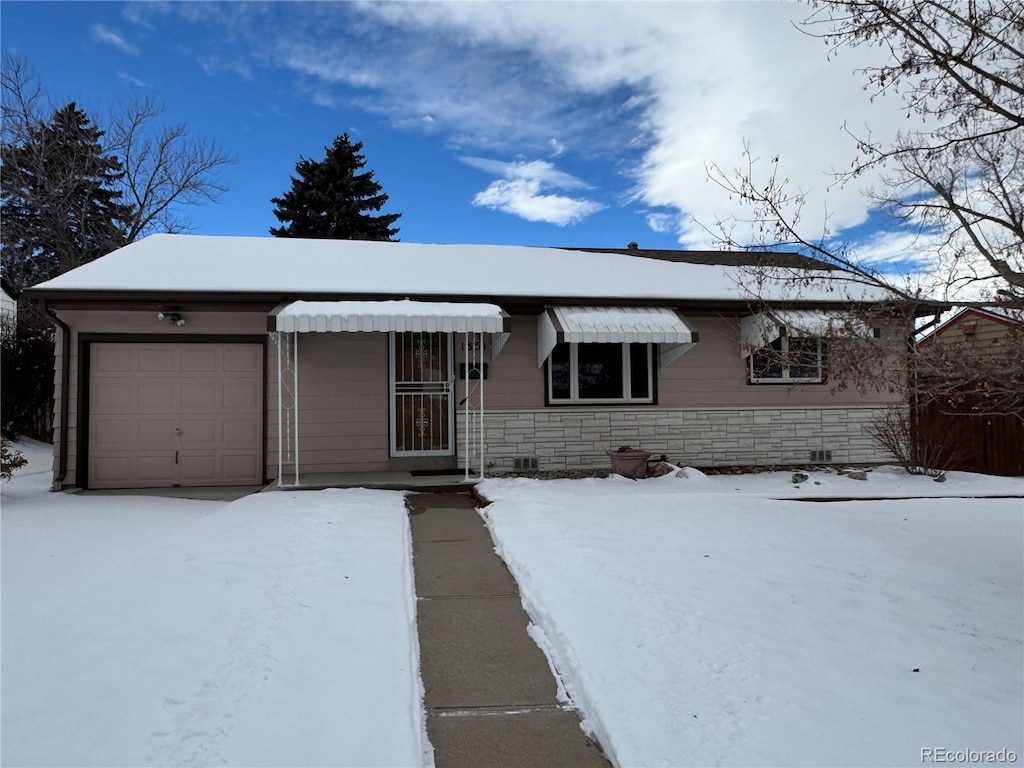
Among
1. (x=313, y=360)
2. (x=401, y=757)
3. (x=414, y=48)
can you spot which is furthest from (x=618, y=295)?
(x=401, y=757)

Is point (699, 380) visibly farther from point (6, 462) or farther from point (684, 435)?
point (6, 462)

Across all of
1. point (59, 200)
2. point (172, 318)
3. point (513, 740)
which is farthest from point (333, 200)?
point (513, 740)

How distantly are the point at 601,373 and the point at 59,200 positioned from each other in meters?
19.5

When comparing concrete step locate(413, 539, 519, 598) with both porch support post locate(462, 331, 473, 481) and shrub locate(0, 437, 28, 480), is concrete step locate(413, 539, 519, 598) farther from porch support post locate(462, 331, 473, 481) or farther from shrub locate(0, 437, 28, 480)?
shrub locate(0, 437, 28, 480)

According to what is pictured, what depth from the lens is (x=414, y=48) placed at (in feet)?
38.0

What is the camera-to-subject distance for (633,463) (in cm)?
873

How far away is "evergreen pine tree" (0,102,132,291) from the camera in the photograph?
61.9 ft

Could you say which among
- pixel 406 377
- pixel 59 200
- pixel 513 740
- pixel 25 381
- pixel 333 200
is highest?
pixel 333 200

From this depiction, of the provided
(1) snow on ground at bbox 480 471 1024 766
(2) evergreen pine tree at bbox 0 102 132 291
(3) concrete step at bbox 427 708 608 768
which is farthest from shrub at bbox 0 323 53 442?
(3) concrete step at bbox 427 708 608 768

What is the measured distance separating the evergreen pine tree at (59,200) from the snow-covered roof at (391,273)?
39.9 feet

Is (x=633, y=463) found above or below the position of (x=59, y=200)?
below

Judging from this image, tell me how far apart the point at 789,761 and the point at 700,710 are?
17.0 inches

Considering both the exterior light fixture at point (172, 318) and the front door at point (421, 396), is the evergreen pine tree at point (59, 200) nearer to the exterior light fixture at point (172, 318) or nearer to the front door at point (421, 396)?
the exterior light fixture at point (172, 318)

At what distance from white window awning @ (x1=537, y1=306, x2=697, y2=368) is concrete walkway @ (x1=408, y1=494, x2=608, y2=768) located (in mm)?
3765
